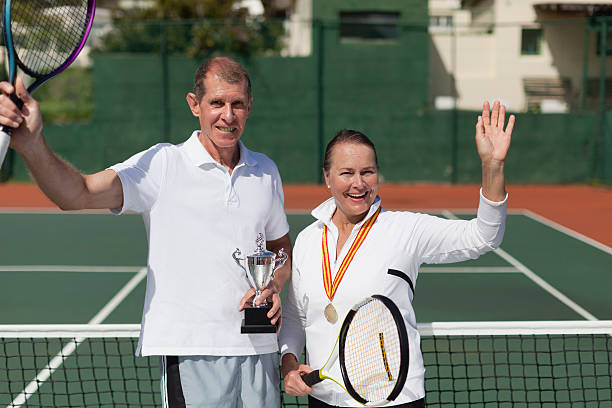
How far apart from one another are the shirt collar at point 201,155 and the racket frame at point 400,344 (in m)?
0.70

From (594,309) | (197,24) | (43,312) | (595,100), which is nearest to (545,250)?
(594,309)

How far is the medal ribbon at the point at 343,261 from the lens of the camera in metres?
2.56

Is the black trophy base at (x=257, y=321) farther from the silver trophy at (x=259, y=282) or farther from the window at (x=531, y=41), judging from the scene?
the window at (x=531, y=41)

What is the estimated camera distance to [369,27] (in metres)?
19.1

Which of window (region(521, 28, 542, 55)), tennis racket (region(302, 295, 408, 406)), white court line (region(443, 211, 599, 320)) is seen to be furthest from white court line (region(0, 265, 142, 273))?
window (region(521, 28, 542, 55))

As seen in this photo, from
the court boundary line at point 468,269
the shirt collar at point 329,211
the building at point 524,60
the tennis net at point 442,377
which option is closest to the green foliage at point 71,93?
the building at point 524,60

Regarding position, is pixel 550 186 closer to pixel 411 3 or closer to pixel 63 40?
pixel 411 3

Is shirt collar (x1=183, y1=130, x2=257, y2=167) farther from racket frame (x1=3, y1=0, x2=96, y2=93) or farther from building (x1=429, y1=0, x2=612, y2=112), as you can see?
building (x1=429, y1=0, x2=612, y2=112)

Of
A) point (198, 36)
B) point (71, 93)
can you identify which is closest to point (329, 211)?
point (198, 36)

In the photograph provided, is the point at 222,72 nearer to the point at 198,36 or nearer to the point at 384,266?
the point at 384,266

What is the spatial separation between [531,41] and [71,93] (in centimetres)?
1691

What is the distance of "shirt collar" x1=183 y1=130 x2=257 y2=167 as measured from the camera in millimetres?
2588

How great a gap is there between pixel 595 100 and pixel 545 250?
31.1ft

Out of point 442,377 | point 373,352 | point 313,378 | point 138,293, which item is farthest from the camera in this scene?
point 138,293
